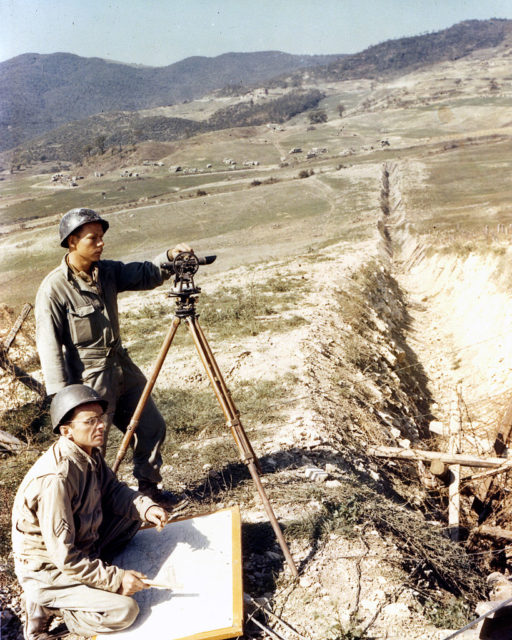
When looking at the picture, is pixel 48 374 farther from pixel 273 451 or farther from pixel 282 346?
pixel 282 346

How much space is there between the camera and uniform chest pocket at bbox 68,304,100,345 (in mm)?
3912

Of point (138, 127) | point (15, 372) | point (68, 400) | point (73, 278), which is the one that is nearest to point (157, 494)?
point (68, 400)

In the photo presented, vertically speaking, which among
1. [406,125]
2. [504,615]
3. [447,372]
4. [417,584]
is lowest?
[447,372]

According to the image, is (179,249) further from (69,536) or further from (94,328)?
(69,536)

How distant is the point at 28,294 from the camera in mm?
23109

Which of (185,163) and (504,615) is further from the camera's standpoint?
(185,163)

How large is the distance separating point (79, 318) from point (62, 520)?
152 cm

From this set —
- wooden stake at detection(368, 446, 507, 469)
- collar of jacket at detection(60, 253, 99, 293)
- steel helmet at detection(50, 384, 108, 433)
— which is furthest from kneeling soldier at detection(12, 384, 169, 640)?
wooden stake at detection(368, 446, 507, 469)

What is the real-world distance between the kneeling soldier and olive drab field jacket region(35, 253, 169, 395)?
2.44 ft

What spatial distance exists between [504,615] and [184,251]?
10.1ft

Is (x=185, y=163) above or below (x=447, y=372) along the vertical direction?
above

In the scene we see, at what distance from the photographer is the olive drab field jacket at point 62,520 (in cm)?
292

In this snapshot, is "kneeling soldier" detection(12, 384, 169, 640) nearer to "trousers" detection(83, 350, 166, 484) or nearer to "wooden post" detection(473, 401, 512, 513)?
"trousers" detection(83, 350, 166, 484)

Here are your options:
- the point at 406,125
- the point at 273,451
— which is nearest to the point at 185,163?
the point at 406,125
